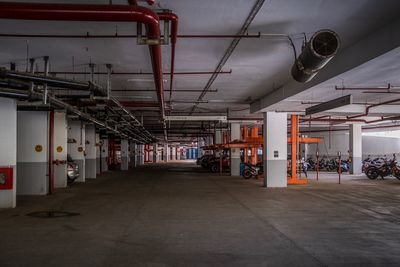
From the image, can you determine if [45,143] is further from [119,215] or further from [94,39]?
[94,39]

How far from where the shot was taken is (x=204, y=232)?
21.9ft

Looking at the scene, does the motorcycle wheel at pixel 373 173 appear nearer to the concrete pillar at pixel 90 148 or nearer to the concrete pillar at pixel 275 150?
the concrete pillar at pixel 275 150

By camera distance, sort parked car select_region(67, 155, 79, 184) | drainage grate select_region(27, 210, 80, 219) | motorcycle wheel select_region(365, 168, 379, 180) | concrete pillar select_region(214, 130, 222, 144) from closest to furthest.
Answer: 1. drainage grate select_region(27, 210, 80, 219)
2. parked car select_region(67, 155, 79, 184)
3. motorcycle wheel select_region(365, 168, 379, 180)
4. concrete pillar select_region(214, 130, 222, 144)

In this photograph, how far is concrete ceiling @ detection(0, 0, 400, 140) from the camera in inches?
223

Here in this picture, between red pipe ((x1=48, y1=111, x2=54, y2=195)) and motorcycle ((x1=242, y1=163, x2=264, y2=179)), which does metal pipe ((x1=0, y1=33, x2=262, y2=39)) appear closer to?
red pipe ((x1=48, y1=111, x2=54, y2=195))

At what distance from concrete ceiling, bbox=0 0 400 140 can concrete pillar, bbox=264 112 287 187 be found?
3.31m

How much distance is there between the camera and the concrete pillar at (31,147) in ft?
39.1

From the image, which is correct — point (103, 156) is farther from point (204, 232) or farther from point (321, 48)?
point (321, 48)

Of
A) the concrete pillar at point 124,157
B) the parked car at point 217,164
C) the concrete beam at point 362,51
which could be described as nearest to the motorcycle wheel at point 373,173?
the parked car at point 217,164

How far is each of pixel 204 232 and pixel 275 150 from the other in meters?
9.02

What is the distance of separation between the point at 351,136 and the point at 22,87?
19.6m

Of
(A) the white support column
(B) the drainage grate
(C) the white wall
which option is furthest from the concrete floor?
(C) the white wall

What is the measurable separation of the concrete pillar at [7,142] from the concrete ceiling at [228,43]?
947mm

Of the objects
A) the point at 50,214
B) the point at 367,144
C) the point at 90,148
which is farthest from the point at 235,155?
the point at 50,214
